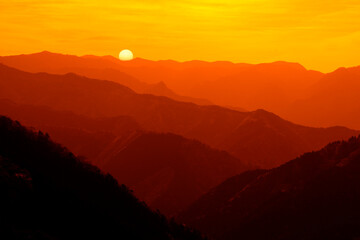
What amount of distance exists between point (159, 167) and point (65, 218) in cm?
11887

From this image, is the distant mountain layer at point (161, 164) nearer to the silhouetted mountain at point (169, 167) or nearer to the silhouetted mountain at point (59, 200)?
the silhouetted mountain at point (169, 167)

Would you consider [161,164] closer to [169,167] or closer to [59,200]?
[169,167]

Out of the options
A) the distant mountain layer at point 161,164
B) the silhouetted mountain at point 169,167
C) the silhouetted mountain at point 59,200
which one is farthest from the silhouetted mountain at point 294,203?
the distant mountain layer at point 161,164

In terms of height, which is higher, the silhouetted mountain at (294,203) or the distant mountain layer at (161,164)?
the distant mountain layer at (161,164)

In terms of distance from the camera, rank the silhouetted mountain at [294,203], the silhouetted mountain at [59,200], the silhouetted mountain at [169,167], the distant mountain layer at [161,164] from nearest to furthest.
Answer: the silhouetted mountain at [59,200]
the silhouetted mountain at [294,203]
the silhouetted mountain at [169,167]
the distant mountain layer at [161,164]

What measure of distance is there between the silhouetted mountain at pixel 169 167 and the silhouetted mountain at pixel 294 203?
30471 millimetres

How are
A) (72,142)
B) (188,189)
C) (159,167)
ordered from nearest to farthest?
1. (188,189)
2. (159,167)
3. (72,142)

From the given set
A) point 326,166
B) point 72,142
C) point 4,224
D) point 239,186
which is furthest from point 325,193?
point 72,142

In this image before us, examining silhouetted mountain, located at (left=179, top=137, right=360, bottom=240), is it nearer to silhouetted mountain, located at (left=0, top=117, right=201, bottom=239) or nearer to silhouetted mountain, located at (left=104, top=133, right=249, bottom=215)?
silhouetted mountain, located at (left=0, top=117, right=201, bottom=239)

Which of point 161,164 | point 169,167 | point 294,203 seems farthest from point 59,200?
point 161,164

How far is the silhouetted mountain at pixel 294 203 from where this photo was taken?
96.6 m

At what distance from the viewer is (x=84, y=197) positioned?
63.5 metres

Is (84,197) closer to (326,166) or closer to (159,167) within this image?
(326,166)

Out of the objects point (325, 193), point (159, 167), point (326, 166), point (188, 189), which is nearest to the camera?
point (325, 193)
